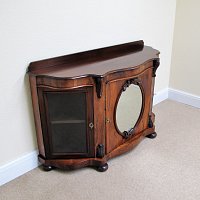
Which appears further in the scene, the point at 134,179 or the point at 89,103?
the point at 134,179

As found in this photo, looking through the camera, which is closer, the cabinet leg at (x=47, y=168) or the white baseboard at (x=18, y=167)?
the white baseboard at (x=18, y=167)

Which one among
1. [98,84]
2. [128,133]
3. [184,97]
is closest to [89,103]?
[98,84]

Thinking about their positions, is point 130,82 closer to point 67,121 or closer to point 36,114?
point 67,121

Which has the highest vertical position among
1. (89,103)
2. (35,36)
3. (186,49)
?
(35,36)

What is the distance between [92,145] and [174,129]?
880 millimetres

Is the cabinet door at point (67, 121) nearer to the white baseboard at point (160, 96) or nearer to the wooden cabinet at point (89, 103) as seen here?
the wooden cabinet at point (89, 103)

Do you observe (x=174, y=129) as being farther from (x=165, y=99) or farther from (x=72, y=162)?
(x=72, y=162)

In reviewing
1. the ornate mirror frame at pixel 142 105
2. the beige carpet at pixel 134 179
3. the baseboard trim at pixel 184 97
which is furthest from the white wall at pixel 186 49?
the ornate mirror frame at pixel 142 105

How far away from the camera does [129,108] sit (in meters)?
1.87

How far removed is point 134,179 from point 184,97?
129 cm

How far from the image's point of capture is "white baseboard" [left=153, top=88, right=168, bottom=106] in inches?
106

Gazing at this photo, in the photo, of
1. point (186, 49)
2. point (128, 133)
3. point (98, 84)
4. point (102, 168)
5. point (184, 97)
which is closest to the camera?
point (98, 84)

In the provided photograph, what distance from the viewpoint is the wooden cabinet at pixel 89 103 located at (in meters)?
1.58

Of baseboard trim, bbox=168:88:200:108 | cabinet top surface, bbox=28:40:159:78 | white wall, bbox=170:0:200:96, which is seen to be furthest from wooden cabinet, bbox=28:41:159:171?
baseboard trim, bbox=168:88:200:108
